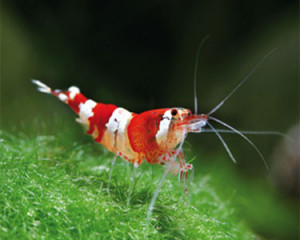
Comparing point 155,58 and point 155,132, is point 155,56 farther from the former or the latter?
point 155,132

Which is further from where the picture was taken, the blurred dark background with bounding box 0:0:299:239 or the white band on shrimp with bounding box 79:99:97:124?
the blurred dark background with bounding box 0:0:299:239


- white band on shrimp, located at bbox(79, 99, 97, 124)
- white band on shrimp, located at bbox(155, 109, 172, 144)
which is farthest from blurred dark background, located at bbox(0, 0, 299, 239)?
white band on shrimp, located at bbox(155, 109, 172, 144)

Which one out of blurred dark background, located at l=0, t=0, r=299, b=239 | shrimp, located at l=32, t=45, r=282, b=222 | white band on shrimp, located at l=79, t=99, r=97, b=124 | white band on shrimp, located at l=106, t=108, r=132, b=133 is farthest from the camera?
blurred dark background, located at l=0, t=0, r=299, b=239

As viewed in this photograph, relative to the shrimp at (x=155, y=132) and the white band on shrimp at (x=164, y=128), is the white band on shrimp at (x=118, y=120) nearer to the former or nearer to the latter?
the shrimp at (x=155, y=132)

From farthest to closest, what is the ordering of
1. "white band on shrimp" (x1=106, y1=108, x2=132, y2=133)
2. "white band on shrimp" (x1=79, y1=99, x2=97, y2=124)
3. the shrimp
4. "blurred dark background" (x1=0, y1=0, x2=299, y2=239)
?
1. "blurred dark background" (x1=0, y1=0, x2=299, y2=239)
2. "white band on shrimp" (x1=79, y1=99, x2=97, y2=124)
3. "white band on shrimp" (x1=106, y1=108, x2=132, y2=133)
4. the shrimp

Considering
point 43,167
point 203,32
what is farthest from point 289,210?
point 43,167

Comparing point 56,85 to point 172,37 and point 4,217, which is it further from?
point 4,217

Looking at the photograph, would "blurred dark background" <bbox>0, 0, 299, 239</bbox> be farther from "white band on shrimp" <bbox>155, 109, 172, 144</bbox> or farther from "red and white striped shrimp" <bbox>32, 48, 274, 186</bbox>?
"white band on shrimp" <bbox>155, 109, 172, 144</bbox>

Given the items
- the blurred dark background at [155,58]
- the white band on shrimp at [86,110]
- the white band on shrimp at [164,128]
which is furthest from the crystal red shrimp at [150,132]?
the blurred dark background at [155,58]
